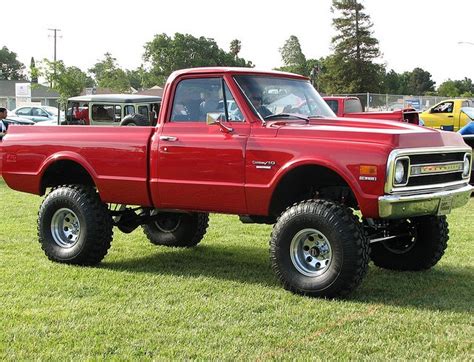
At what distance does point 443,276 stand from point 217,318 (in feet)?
8.74

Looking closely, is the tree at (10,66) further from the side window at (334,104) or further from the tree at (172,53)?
the side window at (334,104)

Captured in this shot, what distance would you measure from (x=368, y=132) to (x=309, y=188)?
0.97 meters

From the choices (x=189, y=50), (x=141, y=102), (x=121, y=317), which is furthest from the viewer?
(x=189, y=50)

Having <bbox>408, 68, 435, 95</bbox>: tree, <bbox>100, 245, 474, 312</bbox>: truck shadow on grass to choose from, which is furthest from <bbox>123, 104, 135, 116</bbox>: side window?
<bbox>408, 68, 435, 95</bbox>: tree

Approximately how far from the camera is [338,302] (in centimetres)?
579

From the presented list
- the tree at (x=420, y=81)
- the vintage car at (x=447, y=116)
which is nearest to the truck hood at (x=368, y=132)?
the vintage car at (x=447, y=116)

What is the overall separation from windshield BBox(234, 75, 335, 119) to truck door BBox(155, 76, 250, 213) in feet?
0.63

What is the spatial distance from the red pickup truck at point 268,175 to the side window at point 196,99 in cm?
1

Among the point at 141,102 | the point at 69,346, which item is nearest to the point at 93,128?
the point at 69,346

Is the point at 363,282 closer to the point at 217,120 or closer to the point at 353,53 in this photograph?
the point at 217,120

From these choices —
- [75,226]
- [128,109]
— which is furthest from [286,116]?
[128,109]

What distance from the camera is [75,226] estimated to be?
7551mm

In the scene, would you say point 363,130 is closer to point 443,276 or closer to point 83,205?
point 443,276

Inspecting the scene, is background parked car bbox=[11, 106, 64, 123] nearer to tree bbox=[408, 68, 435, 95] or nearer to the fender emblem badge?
the fender emblem badge
